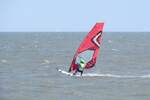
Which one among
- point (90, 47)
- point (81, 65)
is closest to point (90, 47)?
point (90, 47)

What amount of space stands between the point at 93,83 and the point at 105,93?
4036 millimetres

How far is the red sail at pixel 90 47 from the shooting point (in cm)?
3588

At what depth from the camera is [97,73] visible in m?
40.6

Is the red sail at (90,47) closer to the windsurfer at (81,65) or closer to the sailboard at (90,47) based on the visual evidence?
the sailboard at (90,47)

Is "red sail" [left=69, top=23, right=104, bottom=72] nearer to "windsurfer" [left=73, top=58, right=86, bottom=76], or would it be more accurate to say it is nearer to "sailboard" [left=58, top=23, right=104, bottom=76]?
"sailboard" [left=58, top=23, right=104, bottom=76]

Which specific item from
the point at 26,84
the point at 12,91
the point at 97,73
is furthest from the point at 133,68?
the point at 12,91

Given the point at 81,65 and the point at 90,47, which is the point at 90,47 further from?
the point at 81,65

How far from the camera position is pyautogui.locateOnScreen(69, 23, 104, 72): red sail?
1412 inches

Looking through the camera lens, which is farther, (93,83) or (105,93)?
(93,83)

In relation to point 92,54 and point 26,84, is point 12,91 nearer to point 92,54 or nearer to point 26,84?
point 26,84

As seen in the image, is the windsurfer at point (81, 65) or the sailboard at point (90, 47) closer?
the windsurfer at point (81, 65)

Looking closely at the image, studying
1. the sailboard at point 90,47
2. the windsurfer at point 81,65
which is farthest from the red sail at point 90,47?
the windsurfer at point 81,65

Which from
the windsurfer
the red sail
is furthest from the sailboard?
the windsurfer

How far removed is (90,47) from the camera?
36.1 metres
